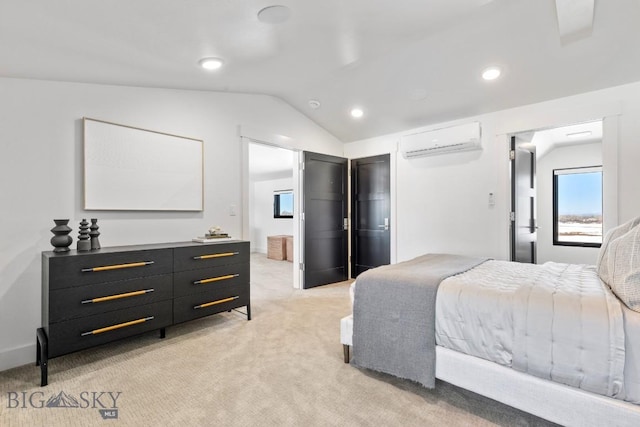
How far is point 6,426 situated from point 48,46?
2174 mm

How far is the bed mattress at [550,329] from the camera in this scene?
4.37 ft

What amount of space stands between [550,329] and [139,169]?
3.25 m

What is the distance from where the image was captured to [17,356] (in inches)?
89.7

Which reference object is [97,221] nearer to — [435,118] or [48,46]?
[48,46]

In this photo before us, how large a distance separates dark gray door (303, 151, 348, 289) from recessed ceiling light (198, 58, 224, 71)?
1.95 m

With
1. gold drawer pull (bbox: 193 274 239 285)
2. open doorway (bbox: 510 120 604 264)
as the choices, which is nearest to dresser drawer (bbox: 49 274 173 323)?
gold drawer pull (bbox: 193 274 239 285)

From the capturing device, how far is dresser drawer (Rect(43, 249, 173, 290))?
6.79 ft

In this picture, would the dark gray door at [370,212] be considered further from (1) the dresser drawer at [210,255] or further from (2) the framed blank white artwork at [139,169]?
(2) the framed blank white artwork at [139,169]

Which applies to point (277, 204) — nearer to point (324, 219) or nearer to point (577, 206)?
point (324, 219)

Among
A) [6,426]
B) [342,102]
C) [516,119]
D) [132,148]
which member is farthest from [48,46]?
[516,119]

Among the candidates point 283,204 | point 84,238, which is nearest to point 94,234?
point 84,238

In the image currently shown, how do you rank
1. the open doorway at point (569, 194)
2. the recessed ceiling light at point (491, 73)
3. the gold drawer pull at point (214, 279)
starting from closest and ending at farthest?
the gold drawer pull at point (214, 279) → the recessed ceiling light at point (491, 73) → the open doorway at point (569, 194)

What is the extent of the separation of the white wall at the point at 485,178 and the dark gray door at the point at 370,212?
0.18 metres

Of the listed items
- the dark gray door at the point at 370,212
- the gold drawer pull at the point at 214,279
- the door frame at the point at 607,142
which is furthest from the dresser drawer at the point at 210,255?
the door frame at the point at 607,142
